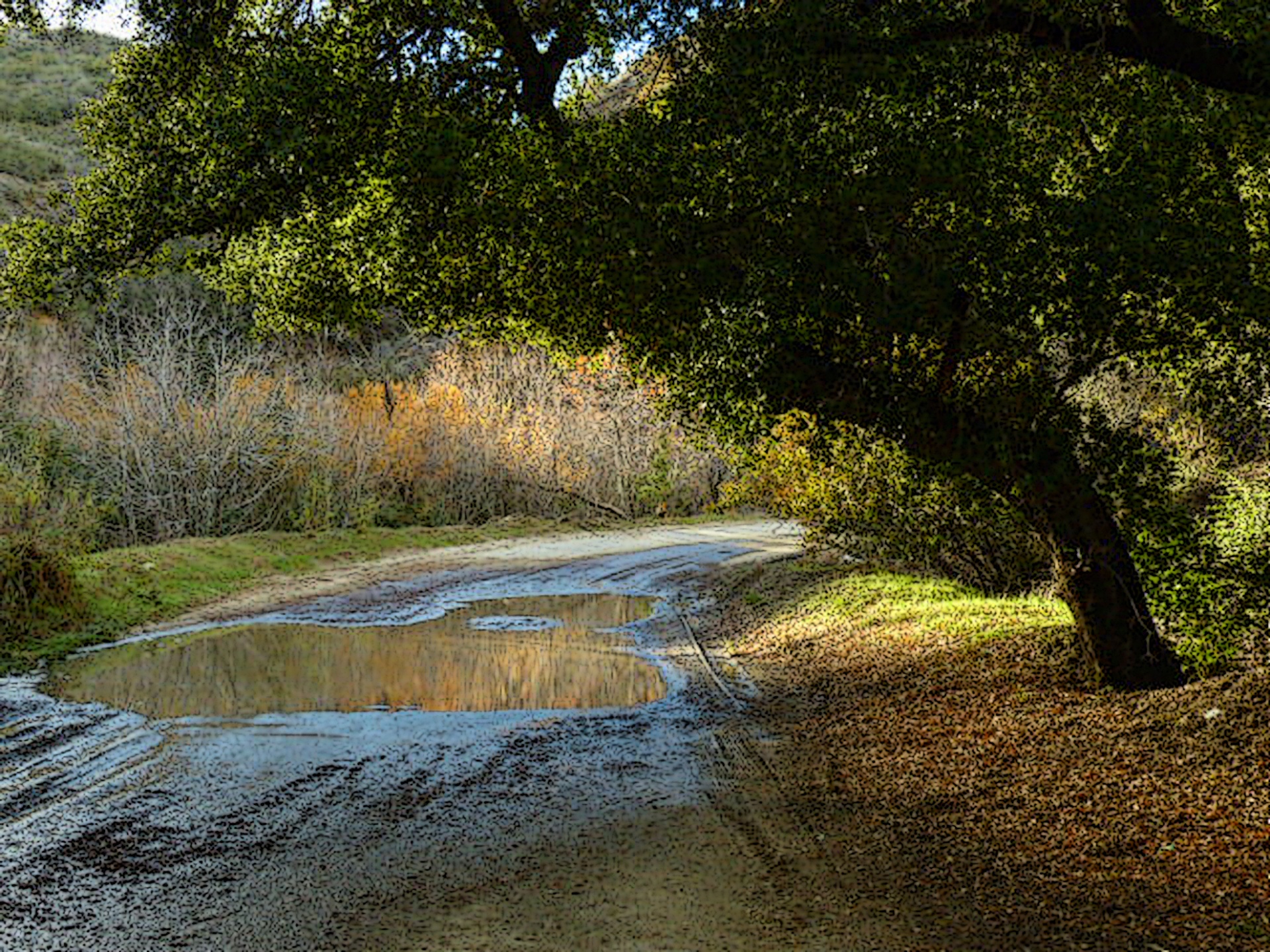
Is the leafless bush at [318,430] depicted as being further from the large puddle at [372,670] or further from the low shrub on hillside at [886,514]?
the large puddle at [372,670]

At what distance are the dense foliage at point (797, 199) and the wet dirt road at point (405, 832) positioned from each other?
3.01 m

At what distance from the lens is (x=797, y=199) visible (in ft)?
23.5

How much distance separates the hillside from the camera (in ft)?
147

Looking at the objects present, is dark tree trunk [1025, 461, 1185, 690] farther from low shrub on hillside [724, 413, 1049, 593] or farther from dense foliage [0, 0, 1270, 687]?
low shrub on hillside [724, 413, 1049, 593]

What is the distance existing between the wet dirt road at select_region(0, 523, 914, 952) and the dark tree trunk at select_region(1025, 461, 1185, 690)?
9.27 ft

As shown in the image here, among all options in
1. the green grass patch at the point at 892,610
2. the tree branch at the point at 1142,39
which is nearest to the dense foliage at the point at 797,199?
the tree branch at the point at 1142,39

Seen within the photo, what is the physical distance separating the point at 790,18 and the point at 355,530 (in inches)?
864

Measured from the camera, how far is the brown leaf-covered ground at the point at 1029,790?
221 inches

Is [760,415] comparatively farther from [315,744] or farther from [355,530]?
[355,530]

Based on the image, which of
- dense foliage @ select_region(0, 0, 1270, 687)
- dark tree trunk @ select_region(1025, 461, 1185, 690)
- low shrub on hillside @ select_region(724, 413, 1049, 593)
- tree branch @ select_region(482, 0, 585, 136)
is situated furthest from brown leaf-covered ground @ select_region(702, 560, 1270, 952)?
tree branch @ select_region(482, 0, 585, 136)

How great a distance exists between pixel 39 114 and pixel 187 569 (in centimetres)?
4449

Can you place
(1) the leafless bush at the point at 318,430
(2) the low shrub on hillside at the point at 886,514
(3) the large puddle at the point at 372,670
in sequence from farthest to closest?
(1) the leafless bush at the point at 318,430 → (2) the low shrub on hillside at the point at 886,514 → (3) the large puddle at the point at 372,670

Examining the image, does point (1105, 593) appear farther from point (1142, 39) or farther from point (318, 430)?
point (318, 430)

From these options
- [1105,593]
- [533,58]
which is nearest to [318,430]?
[533,58]
